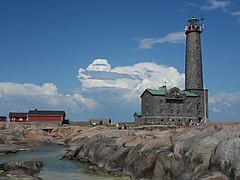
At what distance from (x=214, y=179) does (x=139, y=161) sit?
8.40 m

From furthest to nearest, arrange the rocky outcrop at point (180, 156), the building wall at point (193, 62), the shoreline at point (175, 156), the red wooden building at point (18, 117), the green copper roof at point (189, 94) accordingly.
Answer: the red wooden building at point (18, 117) < the green copper roof at point (189, 94) < the building wall at point (193, 62) < the shoreline at point (175, 156) < the rocky outcrop at point (180, 156)

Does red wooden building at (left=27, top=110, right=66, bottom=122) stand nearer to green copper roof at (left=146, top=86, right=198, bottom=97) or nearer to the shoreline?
green copper roof at (left=146, top=86, right=198, bottom=97)

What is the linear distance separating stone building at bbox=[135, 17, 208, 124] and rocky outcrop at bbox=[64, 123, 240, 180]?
49400 millimetres

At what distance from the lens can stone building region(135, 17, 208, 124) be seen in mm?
81356

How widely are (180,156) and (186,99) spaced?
208ft

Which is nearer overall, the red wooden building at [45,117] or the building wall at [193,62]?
the building wall at [193,62]

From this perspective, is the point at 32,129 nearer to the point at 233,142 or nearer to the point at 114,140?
the point at 114,140

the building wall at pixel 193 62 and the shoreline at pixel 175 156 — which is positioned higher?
the building wall at pixel 193 62

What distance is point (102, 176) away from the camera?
86.2ft

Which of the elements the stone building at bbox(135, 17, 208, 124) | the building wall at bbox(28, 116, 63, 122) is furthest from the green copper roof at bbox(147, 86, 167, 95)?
the building wall at bbox(28, 116, 63, 122)

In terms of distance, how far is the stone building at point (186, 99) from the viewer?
81356 millimetres

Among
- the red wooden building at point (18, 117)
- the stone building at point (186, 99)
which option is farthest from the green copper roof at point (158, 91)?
the red wooden building at point (18, 117)

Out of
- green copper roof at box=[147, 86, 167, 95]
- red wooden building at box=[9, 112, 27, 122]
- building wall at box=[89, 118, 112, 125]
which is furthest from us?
red wooden building at box=[9, 112, 27, 122]

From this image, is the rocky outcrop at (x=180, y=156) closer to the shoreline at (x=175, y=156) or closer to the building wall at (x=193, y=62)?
the shoreline at (x=175, y=156)
